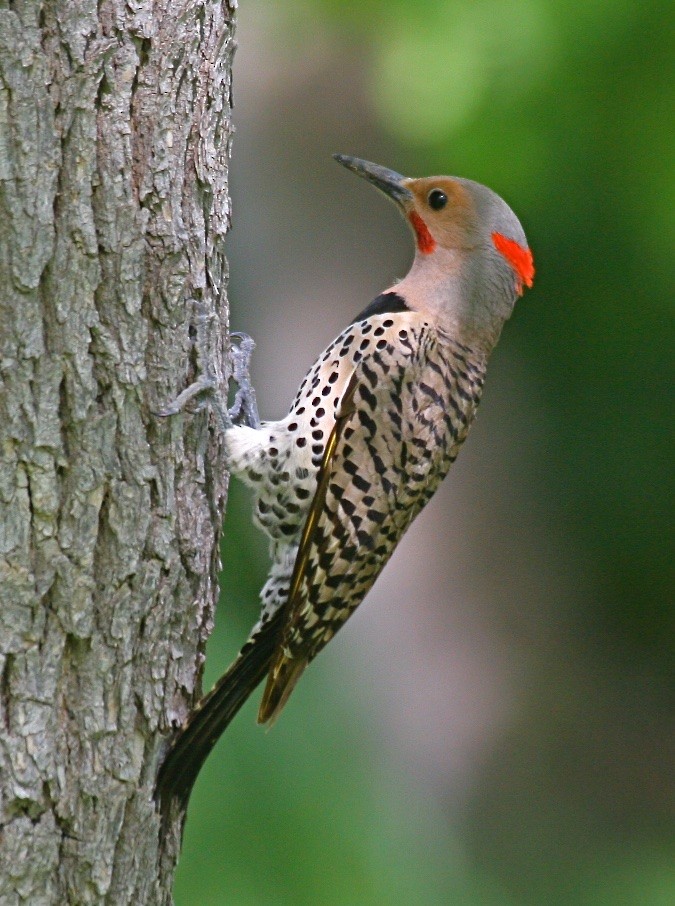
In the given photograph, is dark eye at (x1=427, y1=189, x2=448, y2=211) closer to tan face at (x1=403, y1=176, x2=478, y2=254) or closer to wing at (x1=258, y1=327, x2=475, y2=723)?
tan face at (x1=403, y1=176, x2=478, y2=254)

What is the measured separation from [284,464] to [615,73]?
3.11 m

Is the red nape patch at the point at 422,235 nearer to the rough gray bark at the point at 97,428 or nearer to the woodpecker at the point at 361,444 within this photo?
the woodpecker at the point at 361,444

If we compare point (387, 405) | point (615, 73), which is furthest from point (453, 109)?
point (387, 405)

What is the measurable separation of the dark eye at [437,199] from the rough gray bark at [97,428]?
41.5 inches

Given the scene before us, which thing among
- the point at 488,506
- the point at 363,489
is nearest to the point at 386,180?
the point at 363,489

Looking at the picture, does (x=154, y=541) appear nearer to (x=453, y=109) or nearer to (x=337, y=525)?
(x=337, y=525)

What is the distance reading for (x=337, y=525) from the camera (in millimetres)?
2939

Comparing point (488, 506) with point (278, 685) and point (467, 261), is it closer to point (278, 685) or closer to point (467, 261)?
point (467, 261)

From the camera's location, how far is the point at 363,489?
2957mm

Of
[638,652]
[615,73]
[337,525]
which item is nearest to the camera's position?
[337,525]

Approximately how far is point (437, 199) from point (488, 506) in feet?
10.5

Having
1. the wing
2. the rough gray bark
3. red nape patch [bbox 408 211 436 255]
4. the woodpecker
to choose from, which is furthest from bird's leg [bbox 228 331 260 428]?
the rough gray bark

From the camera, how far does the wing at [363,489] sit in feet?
9.46

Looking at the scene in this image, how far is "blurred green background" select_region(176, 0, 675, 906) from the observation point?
4617 mm
